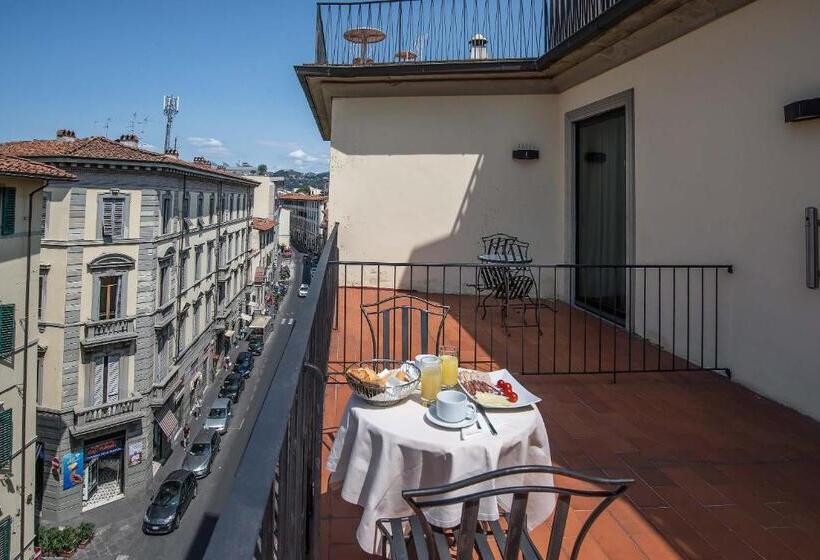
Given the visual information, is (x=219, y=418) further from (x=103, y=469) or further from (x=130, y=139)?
(x=130, y=139)

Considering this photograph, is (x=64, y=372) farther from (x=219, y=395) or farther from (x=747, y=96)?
(x=747, y=96)

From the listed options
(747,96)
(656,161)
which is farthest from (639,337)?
(747,96)

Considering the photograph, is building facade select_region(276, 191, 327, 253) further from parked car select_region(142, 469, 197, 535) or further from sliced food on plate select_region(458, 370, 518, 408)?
sliced food on plate select_region(458, 370, 518, 408)

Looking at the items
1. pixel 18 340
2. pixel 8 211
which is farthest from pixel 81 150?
pixel 18 340

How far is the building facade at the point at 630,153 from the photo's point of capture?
11.6ft

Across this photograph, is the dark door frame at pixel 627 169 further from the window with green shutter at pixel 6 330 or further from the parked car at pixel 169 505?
the parked car at pixel 169 505

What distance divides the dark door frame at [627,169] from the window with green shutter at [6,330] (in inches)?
484

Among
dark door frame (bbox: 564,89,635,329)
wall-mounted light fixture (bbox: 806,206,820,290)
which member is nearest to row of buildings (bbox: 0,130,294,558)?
dark door frame (bbox: 564,89,635,329)

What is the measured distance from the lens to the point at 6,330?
35.4 ft

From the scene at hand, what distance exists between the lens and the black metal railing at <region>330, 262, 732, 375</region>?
14.1ft

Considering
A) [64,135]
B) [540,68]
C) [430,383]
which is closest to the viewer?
[430,383]

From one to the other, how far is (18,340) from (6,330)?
27.4 inches

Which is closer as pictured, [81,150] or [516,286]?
[516,286]

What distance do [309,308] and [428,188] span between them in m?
5.91
